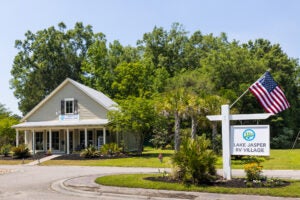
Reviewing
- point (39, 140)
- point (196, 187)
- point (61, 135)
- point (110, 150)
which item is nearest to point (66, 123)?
point (61, 135)

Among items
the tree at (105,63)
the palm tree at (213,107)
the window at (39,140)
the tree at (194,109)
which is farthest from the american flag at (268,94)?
the tree at (105,63)

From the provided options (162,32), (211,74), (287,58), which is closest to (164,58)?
(162,32)

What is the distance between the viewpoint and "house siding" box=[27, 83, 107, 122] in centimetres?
3544

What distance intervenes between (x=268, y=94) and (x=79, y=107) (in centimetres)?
2394

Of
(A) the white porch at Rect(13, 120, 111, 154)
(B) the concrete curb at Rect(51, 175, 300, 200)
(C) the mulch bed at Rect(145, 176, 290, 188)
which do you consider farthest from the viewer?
(A) the white porch at Rect(13, 120, 111, 154)

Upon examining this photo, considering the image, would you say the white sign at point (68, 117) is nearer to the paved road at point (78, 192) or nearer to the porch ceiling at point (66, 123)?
the porch ceiling at point (66, 123)

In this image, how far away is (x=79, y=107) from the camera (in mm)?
36031

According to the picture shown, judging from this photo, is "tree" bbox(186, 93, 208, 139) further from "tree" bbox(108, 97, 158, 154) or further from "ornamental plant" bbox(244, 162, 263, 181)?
"ornamental plant" bbox(244, 162, 263, 181)

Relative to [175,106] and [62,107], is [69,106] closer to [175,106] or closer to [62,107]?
[62,107]

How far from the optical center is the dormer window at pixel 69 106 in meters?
36.1

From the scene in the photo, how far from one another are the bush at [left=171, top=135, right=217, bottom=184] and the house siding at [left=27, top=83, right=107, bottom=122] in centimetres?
2193

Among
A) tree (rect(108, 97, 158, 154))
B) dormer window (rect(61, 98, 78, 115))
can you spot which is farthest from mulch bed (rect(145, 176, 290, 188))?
dormer window (rect(61, 98, 78, 115))

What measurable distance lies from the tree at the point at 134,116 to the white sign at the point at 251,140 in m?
16.7

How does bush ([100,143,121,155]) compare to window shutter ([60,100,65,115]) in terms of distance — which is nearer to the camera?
bush ([100,143,121,155])
